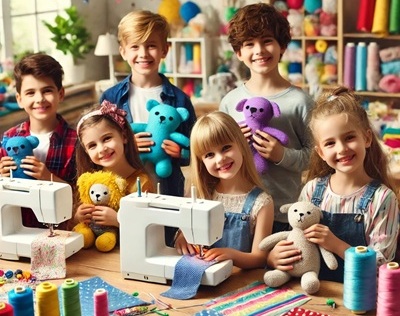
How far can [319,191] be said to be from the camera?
221 centimetres

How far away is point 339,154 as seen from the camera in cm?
209

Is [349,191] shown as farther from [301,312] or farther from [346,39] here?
[346,39]

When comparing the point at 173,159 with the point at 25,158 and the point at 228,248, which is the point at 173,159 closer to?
the point at 25,158

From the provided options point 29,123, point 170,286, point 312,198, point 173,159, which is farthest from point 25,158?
point 312,198

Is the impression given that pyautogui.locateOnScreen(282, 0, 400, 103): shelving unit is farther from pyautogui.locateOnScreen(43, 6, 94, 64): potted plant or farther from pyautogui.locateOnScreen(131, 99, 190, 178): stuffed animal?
pyautogui.locateOnScreen(131, 99, 190, 178): stuffed animal

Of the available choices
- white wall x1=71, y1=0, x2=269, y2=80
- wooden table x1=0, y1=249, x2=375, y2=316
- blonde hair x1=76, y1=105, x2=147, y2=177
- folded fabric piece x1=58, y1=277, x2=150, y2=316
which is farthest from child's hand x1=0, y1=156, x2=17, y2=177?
white wall x1=71, y1=0, x2=269, y2=80

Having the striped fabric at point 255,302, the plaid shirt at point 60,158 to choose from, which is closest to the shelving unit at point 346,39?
the plaid shirt at point 60,158

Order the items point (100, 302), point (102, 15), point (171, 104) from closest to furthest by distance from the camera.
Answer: point (100, 302)
point (171, 104)
point (102, 15)

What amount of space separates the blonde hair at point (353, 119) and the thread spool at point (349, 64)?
3.15 metres

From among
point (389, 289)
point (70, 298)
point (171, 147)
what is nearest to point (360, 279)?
point (389, 289)

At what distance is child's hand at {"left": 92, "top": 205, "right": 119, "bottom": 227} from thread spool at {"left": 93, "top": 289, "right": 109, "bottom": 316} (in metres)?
0.60

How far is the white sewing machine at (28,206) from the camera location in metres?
2.17

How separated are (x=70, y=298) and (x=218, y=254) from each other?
18.8 inches

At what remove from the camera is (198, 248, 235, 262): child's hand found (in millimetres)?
2064
